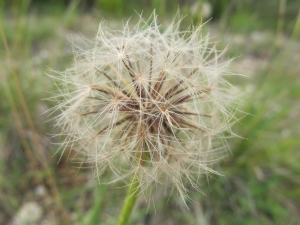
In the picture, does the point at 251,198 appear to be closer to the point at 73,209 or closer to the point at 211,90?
the point at 73,209

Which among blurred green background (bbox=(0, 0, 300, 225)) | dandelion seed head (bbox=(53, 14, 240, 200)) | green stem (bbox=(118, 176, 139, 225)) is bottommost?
blurred green background (bbox=(0, 0, 300, 225))

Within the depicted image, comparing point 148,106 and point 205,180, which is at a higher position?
point 148,106

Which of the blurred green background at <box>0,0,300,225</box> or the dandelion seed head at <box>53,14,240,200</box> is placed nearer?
the dandelion seed head at <box>53,14,240,200</box>

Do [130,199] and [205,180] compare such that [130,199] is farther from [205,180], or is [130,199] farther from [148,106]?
[205,180]

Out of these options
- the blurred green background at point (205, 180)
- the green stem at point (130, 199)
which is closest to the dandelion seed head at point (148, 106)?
the green stem at point (130, 199)

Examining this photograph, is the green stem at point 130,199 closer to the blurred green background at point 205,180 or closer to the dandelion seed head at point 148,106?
the dandelion seed head at point 148,106

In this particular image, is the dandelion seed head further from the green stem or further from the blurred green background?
the blurred green background

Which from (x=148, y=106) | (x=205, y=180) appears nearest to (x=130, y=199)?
(x=148, y=106)

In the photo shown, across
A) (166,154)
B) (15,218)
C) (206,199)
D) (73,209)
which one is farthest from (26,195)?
Result: (166,154)

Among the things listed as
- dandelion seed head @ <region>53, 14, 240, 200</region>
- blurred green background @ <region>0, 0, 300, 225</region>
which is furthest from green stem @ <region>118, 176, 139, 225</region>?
blurred green background @ <region>0, 0, 300, 225</region>
